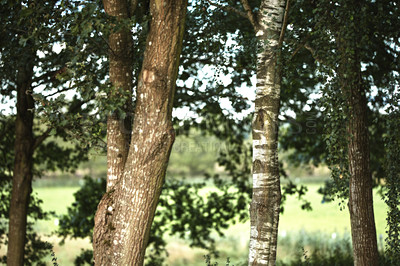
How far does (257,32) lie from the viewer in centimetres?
557

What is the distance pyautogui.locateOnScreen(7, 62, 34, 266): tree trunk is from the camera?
8.10 m

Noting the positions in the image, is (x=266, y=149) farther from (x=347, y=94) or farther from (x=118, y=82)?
(x=118, y=82)

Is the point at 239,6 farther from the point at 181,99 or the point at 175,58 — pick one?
the point at 175,58

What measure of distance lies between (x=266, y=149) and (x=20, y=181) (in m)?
4.76

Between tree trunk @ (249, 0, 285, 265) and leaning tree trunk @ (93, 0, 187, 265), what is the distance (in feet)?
3.24

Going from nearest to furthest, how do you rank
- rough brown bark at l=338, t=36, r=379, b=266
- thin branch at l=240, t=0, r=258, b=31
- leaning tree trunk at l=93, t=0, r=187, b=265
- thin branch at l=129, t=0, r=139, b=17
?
leaning tree trunk at l=93, t=0, r=187, b=265 < thin branch at l=129, t=0, r=139, b=17 < thin branch at l=240, t=0, r=258, b=31 < rough brown bark at l=338, t=36, r=379, b=266

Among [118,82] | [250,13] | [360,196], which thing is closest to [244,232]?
[360,196]

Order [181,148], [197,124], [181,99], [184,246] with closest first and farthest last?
1. [181,99]
2. [197,124]
3. [181,148]
4. [184,246]

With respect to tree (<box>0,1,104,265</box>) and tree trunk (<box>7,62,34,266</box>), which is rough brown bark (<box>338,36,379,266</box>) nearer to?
tree (<box>0,1,104,265</box>)

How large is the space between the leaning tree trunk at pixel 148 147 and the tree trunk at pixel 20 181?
3.73m

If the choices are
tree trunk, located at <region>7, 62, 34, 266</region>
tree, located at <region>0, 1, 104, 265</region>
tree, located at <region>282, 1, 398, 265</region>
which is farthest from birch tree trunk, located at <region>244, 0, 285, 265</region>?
tree trunk, located at <region>7, 62, 34, 266</region>

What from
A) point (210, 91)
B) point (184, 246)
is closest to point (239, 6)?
point (210, 91)

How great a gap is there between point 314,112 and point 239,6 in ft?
8.10

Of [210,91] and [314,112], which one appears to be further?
[314,112]
